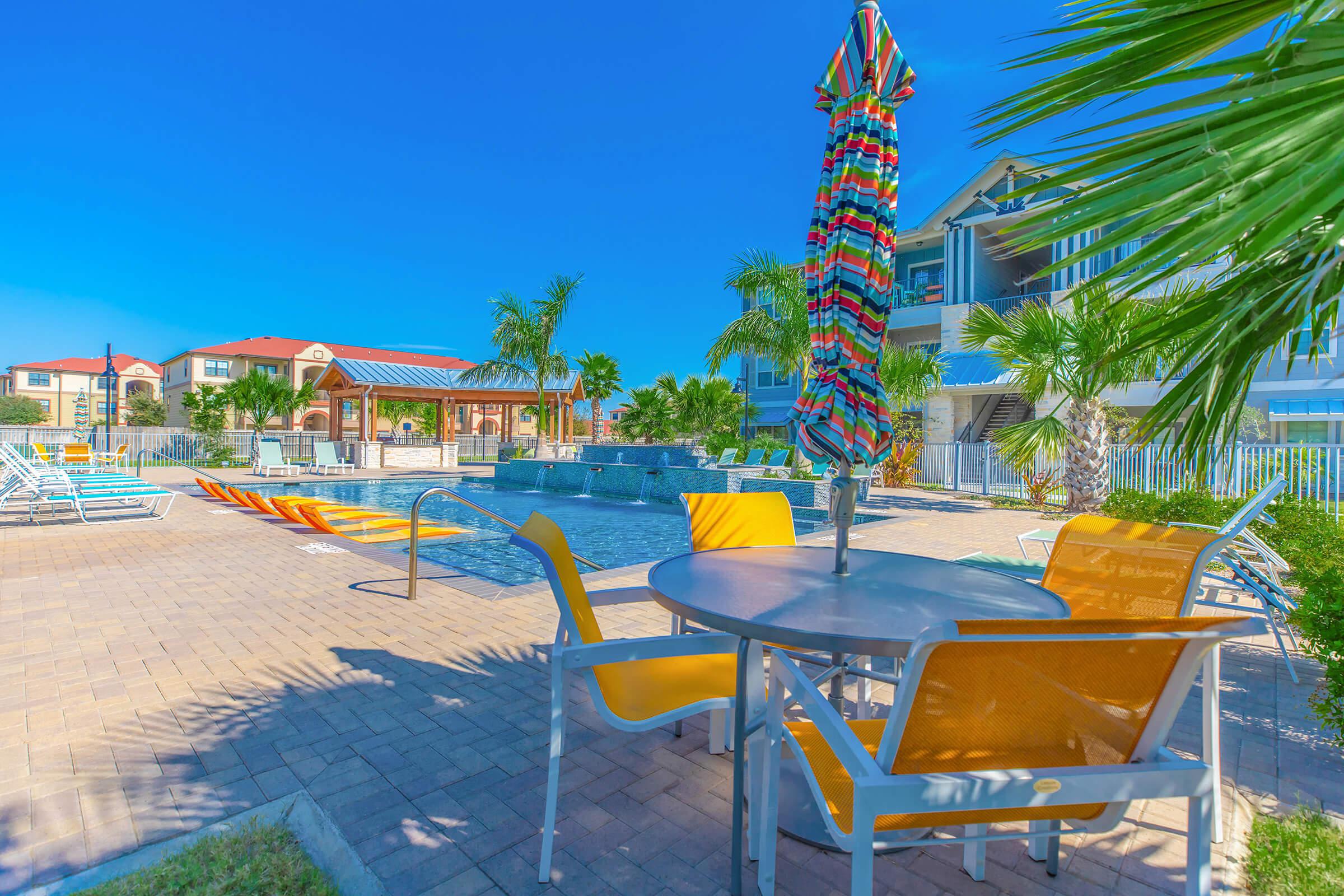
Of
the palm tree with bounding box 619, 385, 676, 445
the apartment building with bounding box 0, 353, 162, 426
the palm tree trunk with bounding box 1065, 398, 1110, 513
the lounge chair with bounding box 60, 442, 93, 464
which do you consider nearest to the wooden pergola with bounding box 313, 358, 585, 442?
the palm tree with bounding box 619, 385, 676, 445

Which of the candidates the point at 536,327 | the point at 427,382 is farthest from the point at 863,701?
the point at 427,382

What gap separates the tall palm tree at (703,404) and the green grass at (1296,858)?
75.8ft

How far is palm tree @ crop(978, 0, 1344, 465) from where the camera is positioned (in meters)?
1.13

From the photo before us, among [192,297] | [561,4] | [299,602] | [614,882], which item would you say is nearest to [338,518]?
[299,602]

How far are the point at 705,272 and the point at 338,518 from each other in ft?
232

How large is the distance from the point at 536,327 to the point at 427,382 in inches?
286

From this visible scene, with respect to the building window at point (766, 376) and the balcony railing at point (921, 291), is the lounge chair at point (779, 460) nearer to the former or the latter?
the balcony railing at point (921, 291)

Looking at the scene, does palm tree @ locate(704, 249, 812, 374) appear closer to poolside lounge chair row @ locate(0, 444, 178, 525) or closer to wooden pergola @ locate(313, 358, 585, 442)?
wooden pergola @ locate(313, 358, 585, 442)

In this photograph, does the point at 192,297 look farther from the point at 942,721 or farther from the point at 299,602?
the point at 942,721

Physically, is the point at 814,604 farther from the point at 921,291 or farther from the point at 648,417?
the point at 648,417

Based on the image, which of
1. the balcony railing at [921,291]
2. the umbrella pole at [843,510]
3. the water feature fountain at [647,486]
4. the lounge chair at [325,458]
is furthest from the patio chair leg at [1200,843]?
the balcony railing at [921,291]

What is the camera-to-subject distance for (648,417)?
2766cm

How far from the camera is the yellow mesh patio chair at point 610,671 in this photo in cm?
191

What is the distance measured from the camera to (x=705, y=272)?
76625 millimetres
